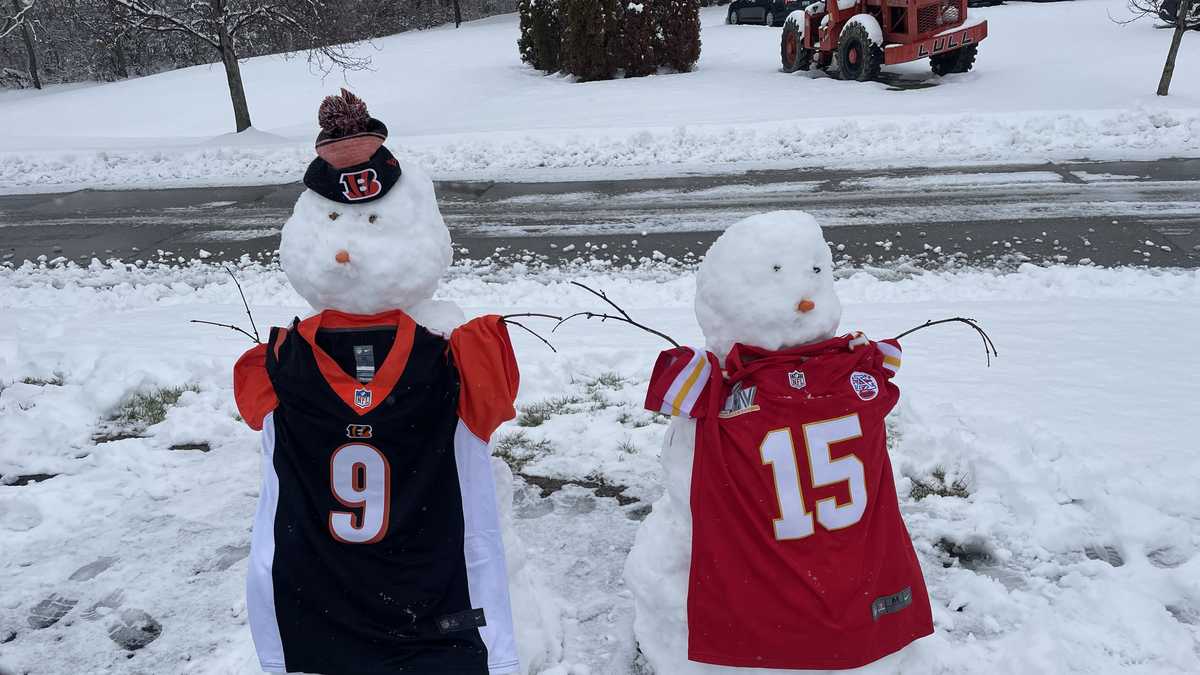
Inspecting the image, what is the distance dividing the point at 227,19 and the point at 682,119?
770cm

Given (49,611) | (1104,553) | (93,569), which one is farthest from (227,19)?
(1104,553)

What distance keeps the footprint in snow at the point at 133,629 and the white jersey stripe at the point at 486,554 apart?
53.8 inches

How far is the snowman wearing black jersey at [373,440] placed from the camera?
8.77 ft

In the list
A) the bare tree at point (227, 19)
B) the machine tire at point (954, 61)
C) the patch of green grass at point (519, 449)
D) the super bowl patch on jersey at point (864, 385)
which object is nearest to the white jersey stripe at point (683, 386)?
the super bowl patch on jersey at point (864, 385)

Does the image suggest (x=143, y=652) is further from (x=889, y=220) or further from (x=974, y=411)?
(x=889, y=220)

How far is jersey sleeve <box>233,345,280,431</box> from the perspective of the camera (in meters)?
2.76

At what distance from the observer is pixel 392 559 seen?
279cm

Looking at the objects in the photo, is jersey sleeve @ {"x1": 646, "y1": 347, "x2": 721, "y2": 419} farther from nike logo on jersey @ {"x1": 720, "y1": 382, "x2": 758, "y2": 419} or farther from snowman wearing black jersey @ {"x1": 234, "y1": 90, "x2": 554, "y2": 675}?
snowman wearing black jersey @ {"x1": 234, "y1": 90, "x2": 554, "y2": 675}

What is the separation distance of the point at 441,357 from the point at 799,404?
1075mm

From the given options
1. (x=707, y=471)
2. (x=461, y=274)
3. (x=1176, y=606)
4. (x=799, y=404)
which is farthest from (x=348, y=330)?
(x=461, y=274)

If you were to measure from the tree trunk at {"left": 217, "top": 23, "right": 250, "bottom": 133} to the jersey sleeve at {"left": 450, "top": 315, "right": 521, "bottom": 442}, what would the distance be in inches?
548

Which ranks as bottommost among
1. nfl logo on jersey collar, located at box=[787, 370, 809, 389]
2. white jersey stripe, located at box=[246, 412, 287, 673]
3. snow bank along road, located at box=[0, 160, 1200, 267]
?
snow bank along road, located at box=[0, 160, 1200, 267]

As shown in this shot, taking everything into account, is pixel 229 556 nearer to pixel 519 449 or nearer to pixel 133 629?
pixel 133 629

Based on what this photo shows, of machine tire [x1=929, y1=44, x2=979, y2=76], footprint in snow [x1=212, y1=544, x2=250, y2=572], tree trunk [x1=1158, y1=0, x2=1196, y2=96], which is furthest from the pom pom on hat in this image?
machine tire [x1=929, y1=44, x2=979, y2=76]
